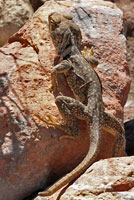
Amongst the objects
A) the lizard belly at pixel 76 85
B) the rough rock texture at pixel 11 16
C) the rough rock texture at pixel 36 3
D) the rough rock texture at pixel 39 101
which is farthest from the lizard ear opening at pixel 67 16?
the rough rock texture at pixel 36 3

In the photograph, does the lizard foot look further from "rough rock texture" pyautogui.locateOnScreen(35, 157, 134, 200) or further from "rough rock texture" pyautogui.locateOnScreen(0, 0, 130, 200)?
"rough rock texture" pyautogui.locateOnScreen(35, 157, 134, 200)

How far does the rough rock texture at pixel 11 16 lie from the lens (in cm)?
772

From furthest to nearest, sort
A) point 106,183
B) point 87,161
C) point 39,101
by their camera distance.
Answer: point 39,101, point 87,161, point 106,183

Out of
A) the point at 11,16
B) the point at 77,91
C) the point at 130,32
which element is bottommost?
the point at 77,91

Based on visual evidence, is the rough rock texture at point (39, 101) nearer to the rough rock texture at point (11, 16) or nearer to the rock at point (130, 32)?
the rough rock texture at point (11, 16)

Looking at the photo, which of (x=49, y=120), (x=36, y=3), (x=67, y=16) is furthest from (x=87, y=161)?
(x=36, y=3)

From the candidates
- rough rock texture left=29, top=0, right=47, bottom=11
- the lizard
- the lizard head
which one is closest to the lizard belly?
the lizard

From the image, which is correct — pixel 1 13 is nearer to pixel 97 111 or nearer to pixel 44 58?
pixel 44 58

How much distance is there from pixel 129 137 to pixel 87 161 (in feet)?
8.00

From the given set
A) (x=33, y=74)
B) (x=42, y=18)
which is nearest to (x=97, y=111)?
(x=33, y=74)

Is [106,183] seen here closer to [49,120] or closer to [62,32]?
[49,120]

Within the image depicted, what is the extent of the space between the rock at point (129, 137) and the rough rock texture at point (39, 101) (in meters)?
1.23

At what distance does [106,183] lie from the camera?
12.8ft

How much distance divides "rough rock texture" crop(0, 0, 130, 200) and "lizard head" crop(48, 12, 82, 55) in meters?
0.18
